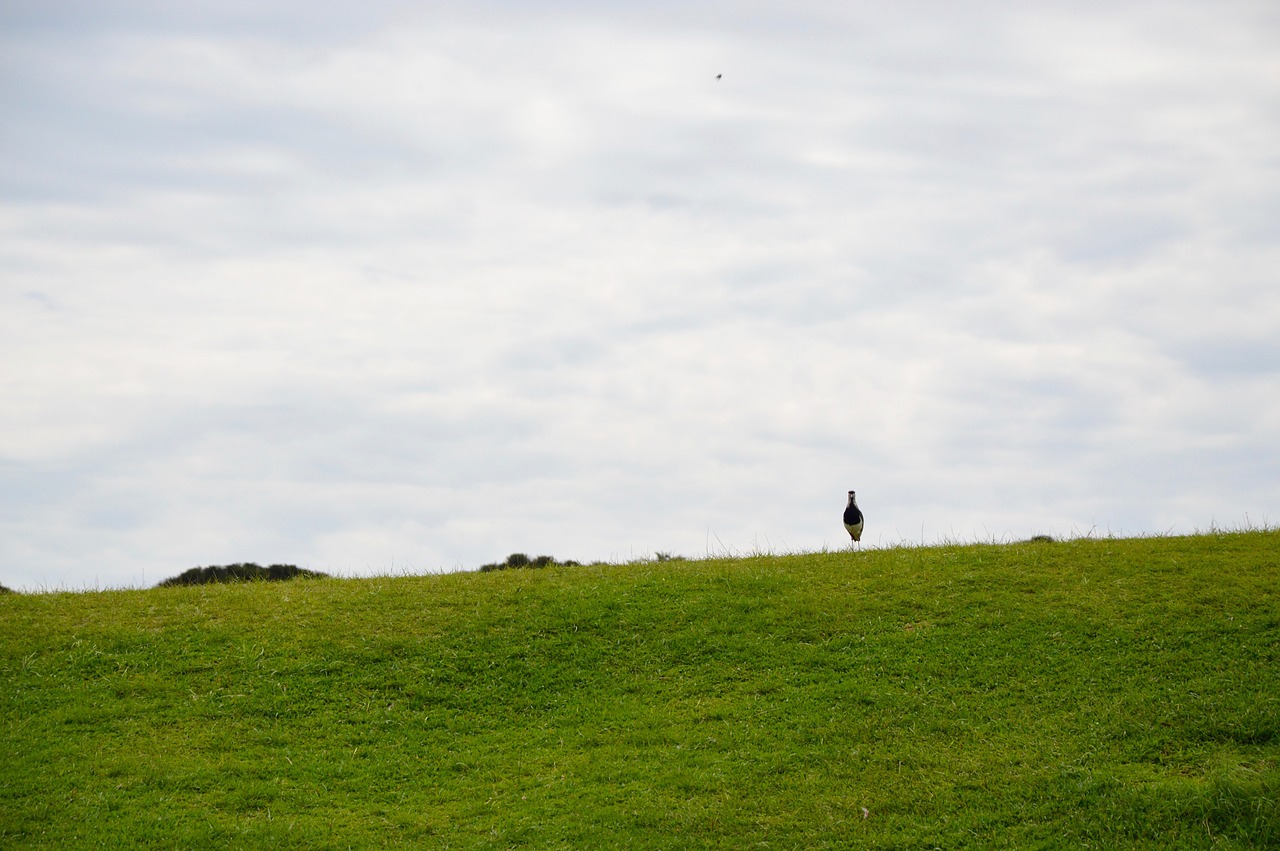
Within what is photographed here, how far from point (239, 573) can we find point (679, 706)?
18102 mm

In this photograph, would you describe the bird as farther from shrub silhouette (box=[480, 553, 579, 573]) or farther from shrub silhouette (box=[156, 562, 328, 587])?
shrub silhouette (box=[156, 562, 328, 587])

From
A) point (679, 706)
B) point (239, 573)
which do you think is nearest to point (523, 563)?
point (239, 573)

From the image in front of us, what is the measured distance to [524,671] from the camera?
21.7 m

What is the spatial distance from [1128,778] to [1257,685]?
4347 millimetres

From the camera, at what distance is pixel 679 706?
66.3ft

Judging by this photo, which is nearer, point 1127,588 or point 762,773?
point 762,773

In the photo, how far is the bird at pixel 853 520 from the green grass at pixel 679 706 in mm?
1764

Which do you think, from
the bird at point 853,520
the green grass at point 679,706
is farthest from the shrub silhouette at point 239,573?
the bird at point 853,520

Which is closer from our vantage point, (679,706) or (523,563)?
(679,706)

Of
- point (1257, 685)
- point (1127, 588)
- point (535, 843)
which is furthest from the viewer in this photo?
point (1127, 588)

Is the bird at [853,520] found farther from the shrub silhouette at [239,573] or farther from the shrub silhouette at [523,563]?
the shrub silhouette at [239,573]

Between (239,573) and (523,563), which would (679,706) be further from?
(239,573)

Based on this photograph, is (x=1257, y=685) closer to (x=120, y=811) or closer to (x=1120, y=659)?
(x=1120, y=659)

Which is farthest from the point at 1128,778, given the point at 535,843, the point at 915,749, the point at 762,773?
the point at 535,843
